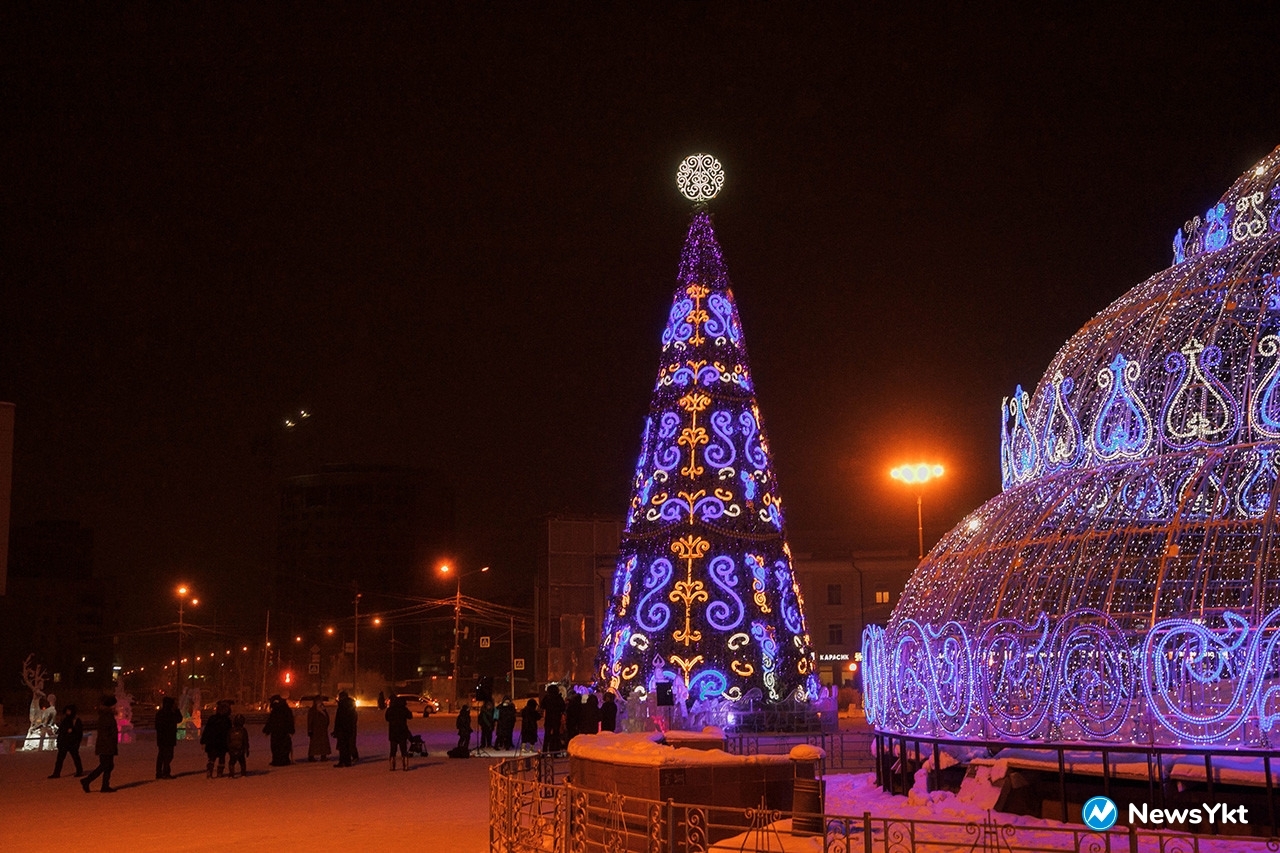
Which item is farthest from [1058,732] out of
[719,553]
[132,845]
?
[719,553]

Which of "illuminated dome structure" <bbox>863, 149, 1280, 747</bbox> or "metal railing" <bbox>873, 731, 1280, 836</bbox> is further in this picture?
"illuminated dome structure" <bbox>863, 149, 1280, 747</bbox>

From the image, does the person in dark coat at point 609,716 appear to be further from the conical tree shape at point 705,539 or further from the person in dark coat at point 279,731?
the person in dark coat at point 279,731

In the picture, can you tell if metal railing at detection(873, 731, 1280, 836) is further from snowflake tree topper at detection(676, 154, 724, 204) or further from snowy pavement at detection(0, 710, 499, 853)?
snowflake tree topper at detection(676, 154, 724, 204)

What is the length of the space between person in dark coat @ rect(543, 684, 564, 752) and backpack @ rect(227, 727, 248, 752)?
519 centimetres

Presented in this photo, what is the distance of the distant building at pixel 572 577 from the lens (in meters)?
56.3

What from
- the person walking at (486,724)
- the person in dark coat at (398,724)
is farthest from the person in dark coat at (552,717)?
the person walking at (486,724)

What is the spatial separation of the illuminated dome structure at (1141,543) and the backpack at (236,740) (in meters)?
10.8

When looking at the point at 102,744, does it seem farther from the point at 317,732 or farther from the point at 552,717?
the point at 552,717

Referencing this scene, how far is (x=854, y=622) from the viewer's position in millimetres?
60875

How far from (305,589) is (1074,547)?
125 meters

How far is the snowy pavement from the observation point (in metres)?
12.4

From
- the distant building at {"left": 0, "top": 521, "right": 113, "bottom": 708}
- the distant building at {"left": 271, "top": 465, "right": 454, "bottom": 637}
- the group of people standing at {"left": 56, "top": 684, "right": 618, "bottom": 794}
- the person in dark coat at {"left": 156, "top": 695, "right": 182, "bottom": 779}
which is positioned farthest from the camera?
the distant building at {"left": 271, "top": 465, "right": 454, "bottom": 637}

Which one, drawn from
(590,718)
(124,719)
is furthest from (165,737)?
(124,719)

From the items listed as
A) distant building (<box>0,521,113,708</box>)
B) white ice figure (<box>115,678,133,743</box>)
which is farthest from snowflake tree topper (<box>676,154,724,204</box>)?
distant building (<box>0,521,113,708</box>)
